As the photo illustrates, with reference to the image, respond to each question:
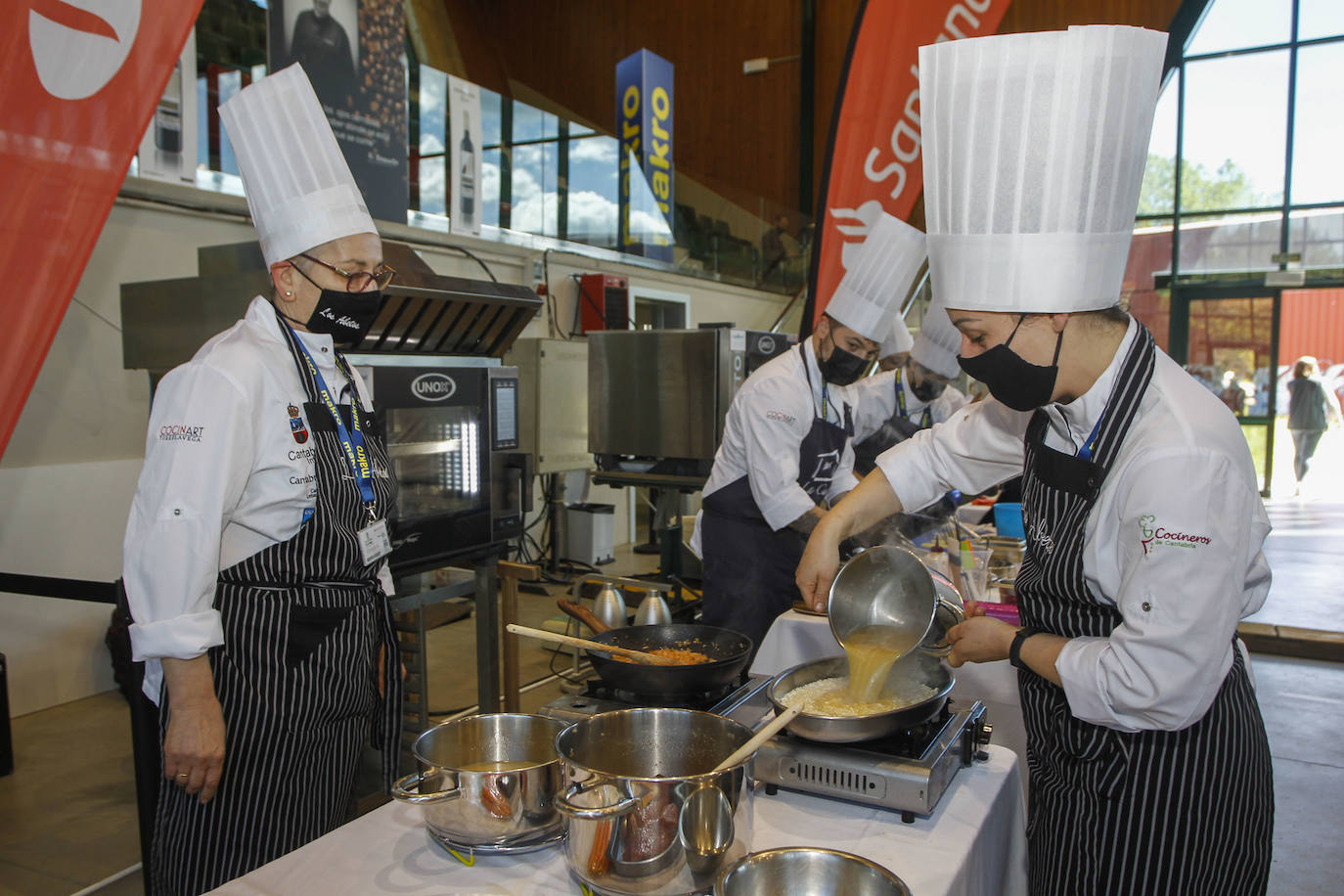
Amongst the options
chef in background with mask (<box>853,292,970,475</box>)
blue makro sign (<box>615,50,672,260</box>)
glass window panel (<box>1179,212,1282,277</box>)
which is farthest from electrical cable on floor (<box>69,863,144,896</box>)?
glass window panel (<box>1179,212,1282,277</box>)

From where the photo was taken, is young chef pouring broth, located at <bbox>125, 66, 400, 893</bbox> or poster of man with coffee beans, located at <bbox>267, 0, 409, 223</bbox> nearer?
young chef pouring broth, located at <bbox>125, 66, 400, 893</bbox>

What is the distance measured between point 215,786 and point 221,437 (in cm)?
57

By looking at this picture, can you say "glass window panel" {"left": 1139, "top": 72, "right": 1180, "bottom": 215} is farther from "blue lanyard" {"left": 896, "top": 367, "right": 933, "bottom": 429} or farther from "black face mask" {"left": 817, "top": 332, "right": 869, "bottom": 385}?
"black face mask" {"left": 817, "top": 332, "right": 869, "bottom": 385}

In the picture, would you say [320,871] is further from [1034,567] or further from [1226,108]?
[1226,108]

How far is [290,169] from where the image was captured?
171 cm

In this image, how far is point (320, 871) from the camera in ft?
3.55

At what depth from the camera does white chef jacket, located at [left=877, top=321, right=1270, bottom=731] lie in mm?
1116

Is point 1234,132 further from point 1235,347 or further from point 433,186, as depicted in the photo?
point 433,186

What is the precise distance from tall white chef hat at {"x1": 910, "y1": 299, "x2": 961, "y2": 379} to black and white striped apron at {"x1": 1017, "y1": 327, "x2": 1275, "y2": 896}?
7.94 feet

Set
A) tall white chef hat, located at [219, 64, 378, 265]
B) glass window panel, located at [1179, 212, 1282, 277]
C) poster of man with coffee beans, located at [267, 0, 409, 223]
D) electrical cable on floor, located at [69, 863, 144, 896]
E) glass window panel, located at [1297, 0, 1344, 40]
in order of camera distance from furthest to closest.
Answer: glass window panel, located at [1179, 212, 1282, 277] < glass window panel, located at [1297, 0, 1344, 40] < poster of man with coffee beans, located at [267, 0, 409, 223] < electrical cable on floor, located at [69, 863, 144, 896] < tall white chef hat, located at [219, 64, 378, 265]

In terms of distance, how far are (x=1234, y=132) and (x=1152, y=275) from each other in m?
1.57

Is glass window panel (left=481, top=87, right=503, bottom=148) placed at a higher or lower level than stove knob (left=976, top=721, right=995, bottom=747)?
higher

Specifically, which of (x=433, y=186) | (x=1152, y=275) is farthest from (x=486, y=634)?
(x=1152, y=275)

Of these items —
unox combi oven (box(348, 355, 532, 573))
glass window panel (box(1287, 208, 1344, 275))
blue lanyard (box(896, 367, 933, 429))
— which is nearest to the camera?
unox combi oven (box(348, 355, 532, 573))
